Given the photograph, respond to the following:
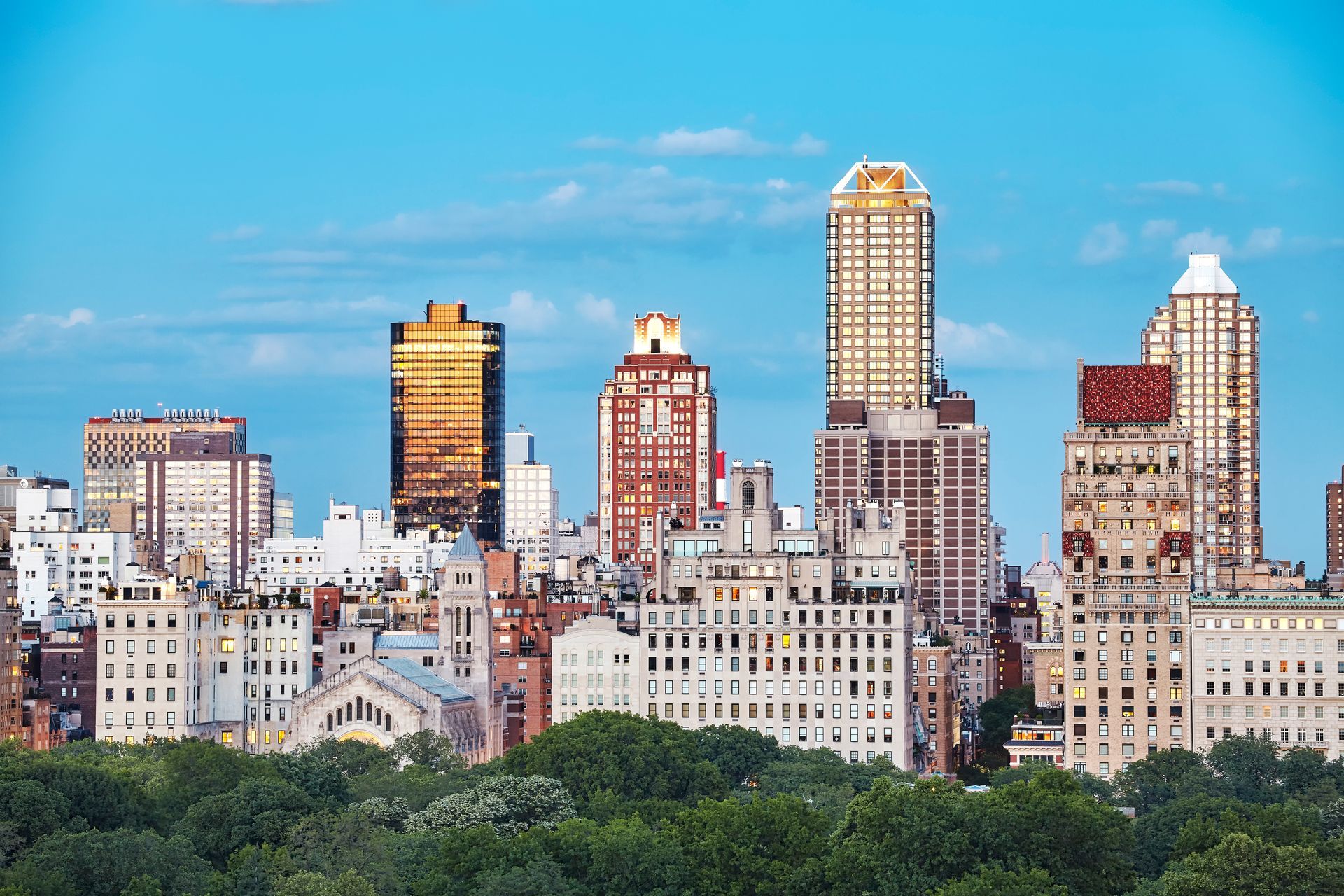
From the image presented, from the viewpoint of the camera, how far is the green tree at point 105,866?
568 feet

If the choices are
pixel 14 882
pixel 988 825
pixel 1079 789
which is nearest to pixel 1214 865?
pixel 988 825

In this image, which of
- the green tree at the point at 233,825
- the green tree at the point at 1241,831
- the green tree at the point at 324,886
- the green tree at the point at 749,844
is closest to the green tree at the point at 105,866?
the green tree at the point at 324,886

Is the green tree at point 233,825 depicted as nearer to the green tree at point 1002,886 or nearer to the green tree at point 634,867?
the green tree at point 634,867

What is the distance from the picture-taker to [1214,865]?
168 m

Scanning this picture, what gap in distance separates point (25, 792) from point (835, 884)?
54255 mm

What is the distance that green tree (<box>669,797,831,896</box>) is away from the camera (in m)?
179

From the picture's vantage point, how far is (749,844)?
18288 centimetres

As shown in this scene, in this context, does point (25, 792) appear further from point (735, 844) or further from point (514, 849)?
point (735, 844)

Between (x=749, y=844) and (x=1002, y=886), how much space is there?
22.9 m

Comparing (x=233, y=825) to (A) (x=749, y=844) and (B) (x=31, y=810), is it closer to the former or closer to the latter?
(B) (x=31, y=810)

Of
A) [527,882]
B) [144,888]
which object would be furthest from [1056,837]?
[144,888]

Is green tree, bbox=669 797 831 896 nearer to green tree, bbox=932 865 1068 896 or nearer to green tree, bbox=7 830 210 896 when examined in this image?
green tree, bbox=932 865 1068 896

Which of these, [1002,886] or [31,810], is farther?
[31,810]

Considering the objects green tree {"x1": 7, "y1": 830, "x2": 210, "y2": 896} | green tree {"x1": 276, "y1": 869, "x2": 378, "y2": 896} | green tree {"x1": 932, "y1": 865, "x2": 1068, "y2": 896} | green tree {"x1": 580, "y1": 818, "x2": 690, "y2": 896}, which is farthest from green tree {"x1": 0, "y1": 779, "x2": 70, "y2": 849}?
green tree {"x1": 932, "y1": 865, "x2": 1068, "y2": 896}
